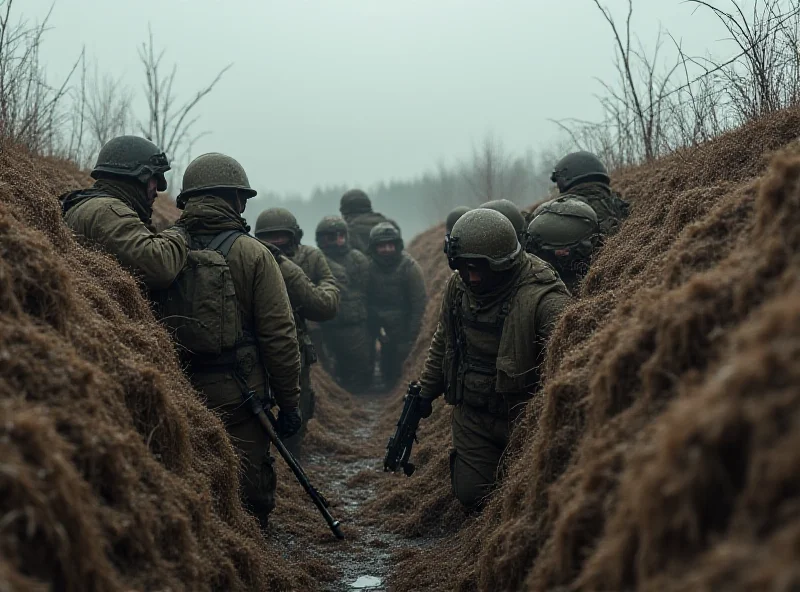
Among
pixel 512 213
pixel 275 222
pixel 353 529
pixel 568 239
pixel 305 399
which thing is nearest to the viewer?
pixel 353 529

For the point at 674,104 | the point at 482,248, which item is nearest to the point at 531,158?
the point at 674,104

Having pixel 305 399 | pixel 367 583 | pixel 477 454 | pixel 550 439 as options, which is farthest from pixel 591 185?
pixel 550 439

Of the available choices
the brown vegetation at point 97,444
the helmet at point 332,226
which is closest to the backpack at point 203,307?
the brown vegetation at point 97,444

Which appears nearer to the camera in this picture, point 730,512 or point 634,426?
point 730,512

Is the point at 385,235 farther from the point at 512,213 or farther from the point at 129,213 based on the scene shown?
the point at 129,213

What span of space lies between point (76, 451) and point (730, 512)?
2370mm

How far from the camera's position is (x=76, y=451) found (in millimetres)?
3182

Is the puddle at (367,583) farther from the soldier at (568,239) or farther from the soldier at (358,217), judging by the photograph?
the soldier at (358,217)

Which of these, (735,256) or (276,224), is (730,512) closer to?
(735,256)

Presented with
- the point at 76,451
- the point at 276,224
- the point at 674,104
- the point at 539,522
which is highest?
the point at 674,104

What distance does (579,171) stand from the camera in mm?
8211

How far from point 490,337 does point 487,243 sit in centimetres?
69

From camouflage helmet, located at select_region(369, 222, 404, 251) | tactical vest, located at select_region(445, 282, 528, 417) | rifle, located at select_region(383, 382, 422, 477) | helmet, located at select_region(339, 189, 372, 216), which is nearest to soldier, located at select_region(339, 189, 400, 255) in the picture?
helmet, located at select_region(339, 189, 372, 216)

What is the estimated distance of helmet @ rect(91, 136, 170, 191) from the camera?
19.1 ft
